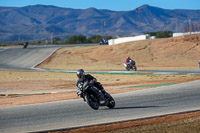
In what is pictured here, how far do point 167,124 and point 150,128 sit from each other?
2.09 ft

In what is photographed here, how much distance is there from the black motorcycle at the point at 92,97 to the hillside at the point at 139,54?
1496 inches

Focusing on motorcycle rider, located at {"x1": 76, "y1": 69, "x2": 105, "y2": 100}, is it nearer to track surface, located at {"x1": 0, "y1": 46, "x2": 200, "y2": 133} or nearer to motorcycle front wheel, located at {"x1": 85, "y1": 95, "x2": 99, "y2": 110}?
motorcycle front wheel, located at {"x1": 85, "y1": 95, "x2": 99, "y2": 110}

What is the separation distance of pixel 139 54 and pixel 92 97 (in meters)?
44.9

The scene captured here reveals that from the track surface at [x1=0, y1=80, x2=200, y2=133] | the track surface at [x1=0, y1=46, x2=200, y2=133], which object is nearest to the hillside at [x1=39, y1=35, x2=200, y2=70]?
the track surface at [x1=0, y1=46, x2=200, y2=133]

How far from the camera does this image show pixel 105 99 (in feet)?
40.1

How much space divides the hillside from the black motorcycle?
38.0m

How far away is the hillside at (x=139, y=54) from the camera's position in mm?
52188

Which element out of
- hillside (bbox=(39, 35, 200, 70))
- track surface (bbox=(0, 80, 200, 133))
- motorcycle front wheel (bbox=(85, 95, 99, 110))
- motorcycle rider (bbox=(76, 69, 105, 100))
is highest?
hillside (bbox=(39, 35, 200, 70))

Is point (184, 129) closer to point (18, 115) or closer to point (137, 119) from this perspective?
point (137, 119)

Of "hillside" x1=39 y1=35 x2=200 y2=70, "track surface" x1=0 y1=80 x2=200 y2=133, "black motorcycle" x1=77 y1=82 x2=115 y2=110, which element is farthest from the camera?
"hillside" x1=39 y1=35 x2=200 y2=70

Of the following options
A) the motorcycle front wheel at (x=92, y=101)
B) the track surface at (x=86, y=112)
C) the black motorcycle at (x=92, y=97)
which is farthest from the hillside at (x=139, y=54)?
the motorcycle front wheel at (x=92, y=101)

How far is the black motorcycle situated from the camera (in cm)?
1172

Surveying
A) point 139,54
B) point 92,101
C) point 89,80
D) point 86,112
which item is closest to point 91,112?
point 86,112

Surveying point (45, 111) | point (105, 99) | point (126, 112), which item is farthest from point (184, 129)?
point (45, 111)
